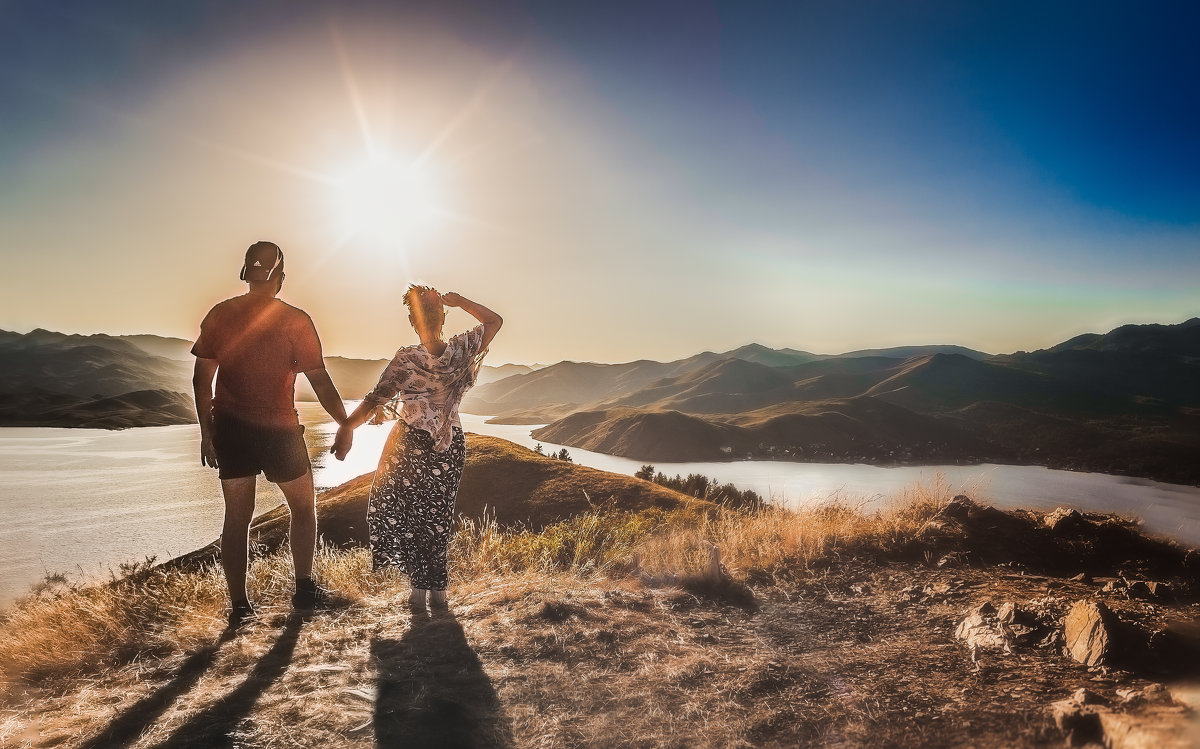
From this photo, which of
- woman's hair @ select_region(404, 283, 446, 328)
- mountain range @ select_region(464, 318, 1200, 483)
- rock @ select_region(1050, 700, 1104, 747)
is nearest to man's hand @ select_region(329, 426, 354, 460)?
woman's hair @ select_region(404, 283, 446, 328)

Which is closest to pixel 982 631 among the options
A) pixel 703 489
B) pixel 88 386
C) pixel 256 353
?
pixel 256 353

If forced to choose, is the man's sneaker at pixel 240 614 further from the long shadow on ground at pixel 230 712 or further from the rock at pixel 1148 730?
the rock at pixel 1148 730

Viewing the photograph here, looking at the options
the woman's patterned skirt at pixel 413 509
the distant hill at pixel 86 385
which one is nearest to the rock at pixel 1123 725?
the woman's patterned skirt at pixel 413 509

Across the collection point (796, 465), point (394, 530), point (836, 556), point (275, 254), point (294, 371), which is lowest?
point (796, 465)

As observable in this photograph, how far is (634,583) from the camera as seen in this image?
16.6 ft

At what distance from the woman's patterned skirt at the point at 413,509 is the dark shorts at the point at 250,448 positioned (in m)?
0.75

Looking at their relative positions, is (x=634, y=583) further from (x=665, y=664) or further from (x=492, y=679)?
(x=492, y=679)

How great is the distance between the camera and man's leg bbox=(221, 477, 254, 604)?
372 cm

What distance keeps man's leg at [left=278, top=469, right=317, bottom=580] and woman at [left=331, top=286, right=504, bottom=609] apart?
0.41 metres

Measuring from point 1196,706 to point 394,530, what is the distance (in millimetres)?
4487

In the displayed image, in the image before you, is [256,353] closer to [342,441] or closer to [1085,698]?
[342,441]

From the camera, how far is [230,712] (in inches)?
105

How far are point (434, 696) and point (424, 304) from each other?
2.67 m

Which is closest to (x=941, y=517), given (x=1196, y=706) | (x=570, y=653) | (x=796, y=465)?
(x=1196, y=706)
